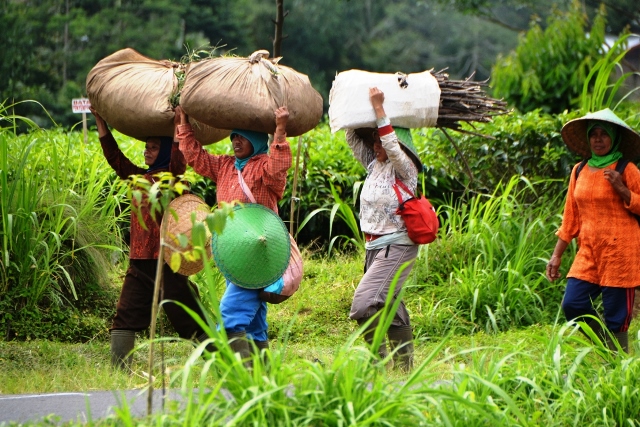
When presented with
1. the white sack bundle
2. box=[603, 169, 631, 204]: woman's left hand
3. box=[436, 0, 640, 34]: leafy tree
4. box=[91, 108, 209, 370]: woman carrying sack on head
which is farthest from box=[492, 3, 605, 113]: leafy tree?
box=[91, 108, 209, 370]: woman carrying sack on head

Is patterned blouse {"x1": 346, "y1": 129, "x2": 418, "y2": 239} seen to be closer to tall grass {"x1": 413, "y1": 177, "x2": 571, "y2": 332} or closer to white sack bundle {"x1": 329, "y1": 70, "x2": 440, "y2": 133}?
white sack bundle {"x1": 329, "y1": 70, "x2": 440, "y2": 133}

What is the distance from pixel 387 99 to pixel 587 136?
1.41 meters

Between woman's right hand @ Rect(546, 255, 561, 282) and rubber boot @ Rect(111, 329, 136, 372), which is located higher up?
woman's right hand @ Rect(546, 255, 561, 282)

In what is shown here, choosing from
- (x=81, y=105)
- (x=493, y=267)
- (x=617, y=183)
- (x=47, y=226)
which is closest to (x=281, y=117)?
(x=617, y=183)

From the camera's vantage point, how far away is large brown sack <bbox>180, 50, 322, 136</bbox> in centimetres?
551

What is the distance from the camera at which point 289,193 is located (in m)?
9.25

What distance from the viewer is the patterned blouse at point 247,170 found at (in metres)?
5.51

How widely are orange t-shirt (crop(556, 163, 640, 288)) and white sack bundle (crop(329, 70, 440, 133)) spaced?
112 cm

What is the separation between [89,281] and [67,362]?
4.94ft

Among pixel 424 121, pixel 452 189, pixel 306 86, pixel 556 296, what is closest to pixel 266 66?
pixel 306 86

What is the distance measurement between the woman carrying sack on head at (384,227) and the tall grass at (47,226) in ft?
7.51

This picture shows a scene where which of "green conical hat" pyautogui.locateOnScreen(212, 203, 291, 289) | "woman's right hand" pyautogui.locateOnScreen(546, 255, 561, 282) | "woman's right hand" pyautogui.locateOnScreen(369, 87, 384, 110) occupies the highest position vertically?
"woman's right hand" pyautogui.locateOnScreen(369, 87, 384, 110)

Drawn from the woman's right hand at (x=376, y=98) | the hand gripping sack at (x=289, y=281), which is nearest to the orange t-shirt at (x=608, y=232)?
the woman's right hand at (x=376, y=98)

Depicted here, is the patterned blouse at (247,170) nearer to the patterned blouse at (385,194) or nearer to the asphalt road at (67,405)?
the patterned blouse at (385,194)
